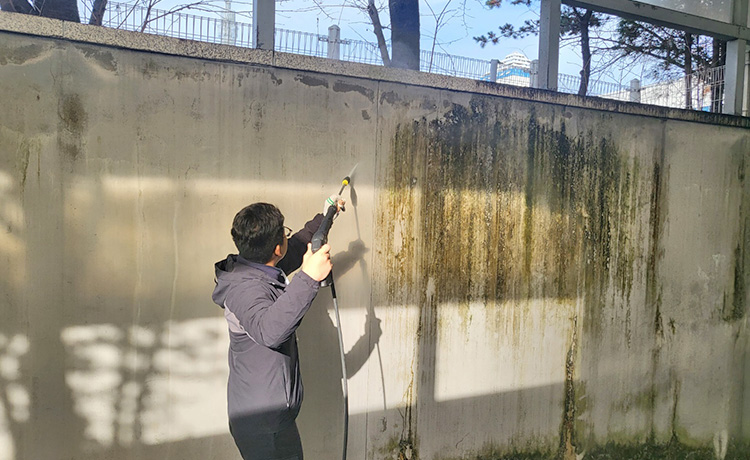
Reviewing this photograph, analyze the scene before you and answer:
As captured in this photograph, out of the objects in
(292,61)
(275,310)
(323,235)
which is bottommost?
(275,310)

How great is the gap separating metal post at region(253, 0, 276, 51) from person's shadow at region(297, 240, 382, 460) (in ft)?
3.57

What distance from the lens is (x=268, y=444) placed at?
6.48ft

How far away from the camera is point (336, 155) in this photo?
2592mm

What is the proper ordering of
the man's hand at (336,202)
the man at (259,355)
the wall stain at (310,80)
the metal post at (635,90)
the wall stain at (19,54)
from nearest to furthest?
the man at (259,355), the wall stain at (19,54), the man's hand at (336,202), the wall stain at (310,80), the metal post at (635,90)

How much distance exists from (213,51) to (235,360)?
1.40 meters

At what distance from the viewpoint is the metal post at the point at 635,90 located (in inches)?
141

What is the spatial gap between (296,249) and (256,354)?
58 centimetres

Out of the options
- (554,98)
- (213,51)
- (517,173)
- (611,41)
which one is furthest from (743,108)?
(213,51)

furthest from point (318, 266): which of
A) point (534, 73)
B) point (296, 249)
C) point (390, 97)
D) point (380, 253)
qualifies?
point (534, 73)

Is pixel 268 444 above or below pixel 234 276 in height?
below

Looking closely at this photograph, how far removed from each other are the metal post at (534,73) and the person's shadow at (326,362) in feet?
5.15

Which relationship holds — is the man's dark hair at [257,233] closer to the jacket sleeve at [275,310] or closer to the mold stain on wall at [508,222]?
the jacket sleeve at [275,310]

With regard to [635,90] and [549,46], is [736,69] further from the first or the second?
[549,46]

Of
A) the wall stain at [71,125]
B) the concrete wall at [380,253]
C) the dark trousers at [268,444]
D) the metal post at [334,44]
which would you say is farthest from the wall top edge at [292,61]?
the dark trousers at [268,444]
